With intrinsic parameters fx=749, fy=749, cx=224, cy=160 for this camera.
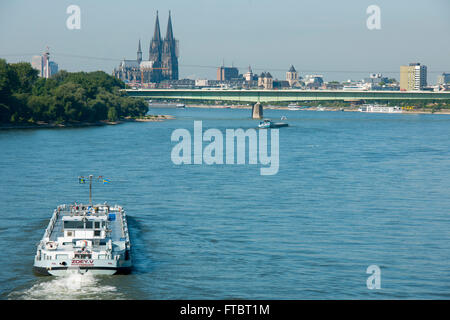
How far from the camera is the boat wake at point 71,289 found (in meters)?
19.2

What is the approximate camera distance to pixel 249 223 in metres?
28.0

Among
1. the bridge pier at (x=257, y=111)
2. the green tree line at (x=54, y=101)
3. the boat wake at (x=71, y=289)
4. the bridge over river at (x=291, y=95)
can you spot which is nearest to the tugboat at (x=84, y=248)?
the boat wake at (x=71, y=289)

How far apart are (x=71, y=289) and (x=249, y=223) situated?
31.4ft

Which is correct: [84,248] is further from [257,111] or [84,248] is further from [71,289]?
[257,111]

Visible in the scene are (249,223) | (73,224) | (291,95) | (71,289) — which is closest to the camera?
(71,289)

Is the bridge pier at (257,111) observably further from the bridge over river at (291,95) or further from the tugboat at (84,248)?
the tugboat at (84,248)

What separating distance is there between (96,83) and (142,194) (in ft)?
266

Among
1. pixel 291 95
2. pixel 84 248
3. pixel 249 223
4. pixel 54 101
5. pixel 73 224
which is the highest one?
pixel 291 95

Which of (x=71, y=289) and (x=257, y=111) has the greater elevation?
(x=257, y=111)

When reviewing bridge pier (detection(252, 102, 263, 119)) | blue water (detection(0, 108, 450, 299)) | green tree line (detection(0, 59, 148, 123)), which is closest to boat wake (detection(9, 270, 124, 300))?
blue water (detection(0, 108, 450, 299))

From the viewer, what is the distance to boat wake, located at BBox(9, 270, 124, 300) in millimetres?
19172

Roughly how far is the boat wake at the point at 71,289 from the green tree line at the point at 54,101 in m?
61.5

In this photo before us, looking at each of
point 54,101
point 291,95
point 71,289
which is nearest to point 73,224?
point 71,289

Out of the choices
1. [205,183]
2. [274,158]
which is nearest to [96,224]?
[205,183]
